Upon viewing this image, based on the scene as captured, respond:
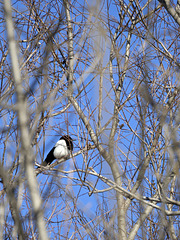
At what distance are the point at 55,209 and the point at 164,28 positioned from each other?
8.83 feet

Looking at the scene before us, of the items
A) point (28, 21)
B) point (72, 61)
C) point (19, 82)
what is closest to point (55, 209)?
point (72, 61)

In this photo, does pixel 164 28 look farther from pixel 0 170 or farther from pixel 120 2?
pixel 0 170

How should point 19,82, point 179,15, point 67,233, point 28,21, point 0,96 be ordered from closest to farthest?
point 19,82 → point 179,15 → point 0,96 → point 67,233 → point 28,21

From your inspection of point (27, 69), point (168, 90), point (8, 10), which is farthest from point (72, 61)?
point (8, 10)

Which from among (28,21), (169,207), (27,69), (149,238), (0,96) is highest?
(28,21)

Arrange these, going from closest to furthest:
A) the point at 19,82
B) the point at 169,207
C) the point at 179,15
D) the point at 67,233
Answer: the point at 19,82 < the point at 179,15 < the point at 67,233 < the point at 169,207

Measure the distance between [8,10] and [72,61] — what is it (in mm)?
3045

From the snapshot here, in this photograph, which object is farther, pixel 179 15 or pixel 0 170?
pixel 179 15

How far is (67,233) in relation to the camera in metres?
4.14

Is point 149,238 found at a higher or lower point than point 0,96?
lower

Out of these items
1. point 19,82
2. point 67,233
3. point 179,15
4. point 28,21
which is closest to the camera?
point 19,82

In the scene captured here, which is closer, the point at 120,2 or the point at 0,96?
the point at 0,96

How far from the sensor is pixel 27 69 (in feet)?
14.2

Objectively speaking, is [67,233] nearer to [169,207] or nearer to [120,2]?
[169,207]
